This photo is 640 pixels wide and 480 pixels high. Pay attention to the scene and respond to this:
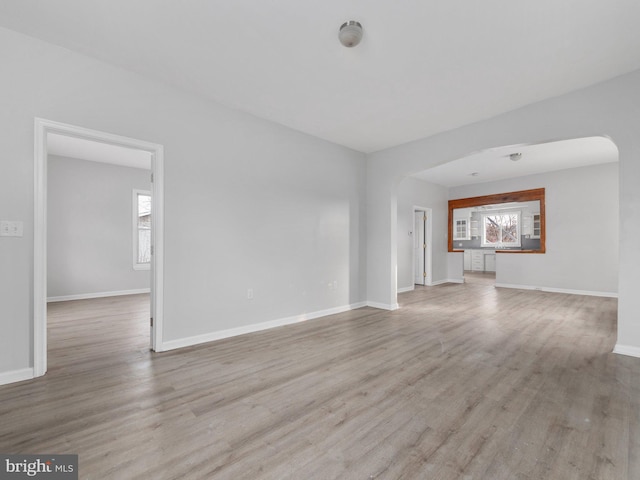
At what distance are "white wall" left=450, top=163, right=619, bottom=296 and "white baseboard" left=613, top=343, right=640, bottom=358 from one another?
4442mm

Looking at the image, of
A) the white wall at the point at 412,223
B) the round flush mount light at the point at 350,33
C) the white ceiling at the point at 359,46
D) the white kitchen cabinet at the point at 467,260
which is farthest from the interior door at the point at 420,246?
the round flush mount light at the point at 350,33

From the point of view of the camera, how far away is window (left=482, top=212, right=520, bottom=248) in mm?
7669

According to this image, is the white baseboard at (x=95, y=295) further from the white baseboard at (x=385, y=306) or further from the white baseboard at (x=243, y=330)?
the white baseboard at (x=385, y=306)

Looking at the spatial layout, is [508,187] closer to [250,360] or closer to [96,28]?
[250,360]

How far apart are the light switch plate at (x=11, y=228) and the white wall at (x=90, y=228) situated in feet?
13.6

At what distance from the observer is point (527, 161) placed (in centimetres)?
594

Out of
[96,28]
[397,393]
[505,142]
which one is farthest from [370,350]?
[96,28]

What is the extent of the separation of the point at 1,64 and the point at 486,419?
4255 mm

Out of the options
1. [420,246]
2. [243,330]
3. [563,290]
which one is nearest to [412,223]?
[420,246]

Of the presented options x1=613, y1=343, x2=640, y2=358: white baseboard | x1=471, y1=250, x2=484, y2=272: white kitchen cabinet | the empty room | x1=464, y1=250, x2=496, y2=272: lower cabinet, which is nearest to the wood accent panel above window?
the empty room

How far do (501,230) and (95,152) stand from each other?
961 centimetres

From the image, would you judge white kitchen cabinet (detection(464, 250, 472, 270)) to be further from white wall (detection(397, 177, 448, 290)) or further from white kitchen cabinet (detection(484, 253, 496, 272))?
white wall (detection(397, 177, 448, 290))

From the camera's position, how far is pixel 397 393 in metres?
2.15

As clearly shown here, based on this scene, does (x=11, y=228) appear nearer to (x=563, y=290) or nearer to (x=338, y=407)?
(x=338, y=407)
